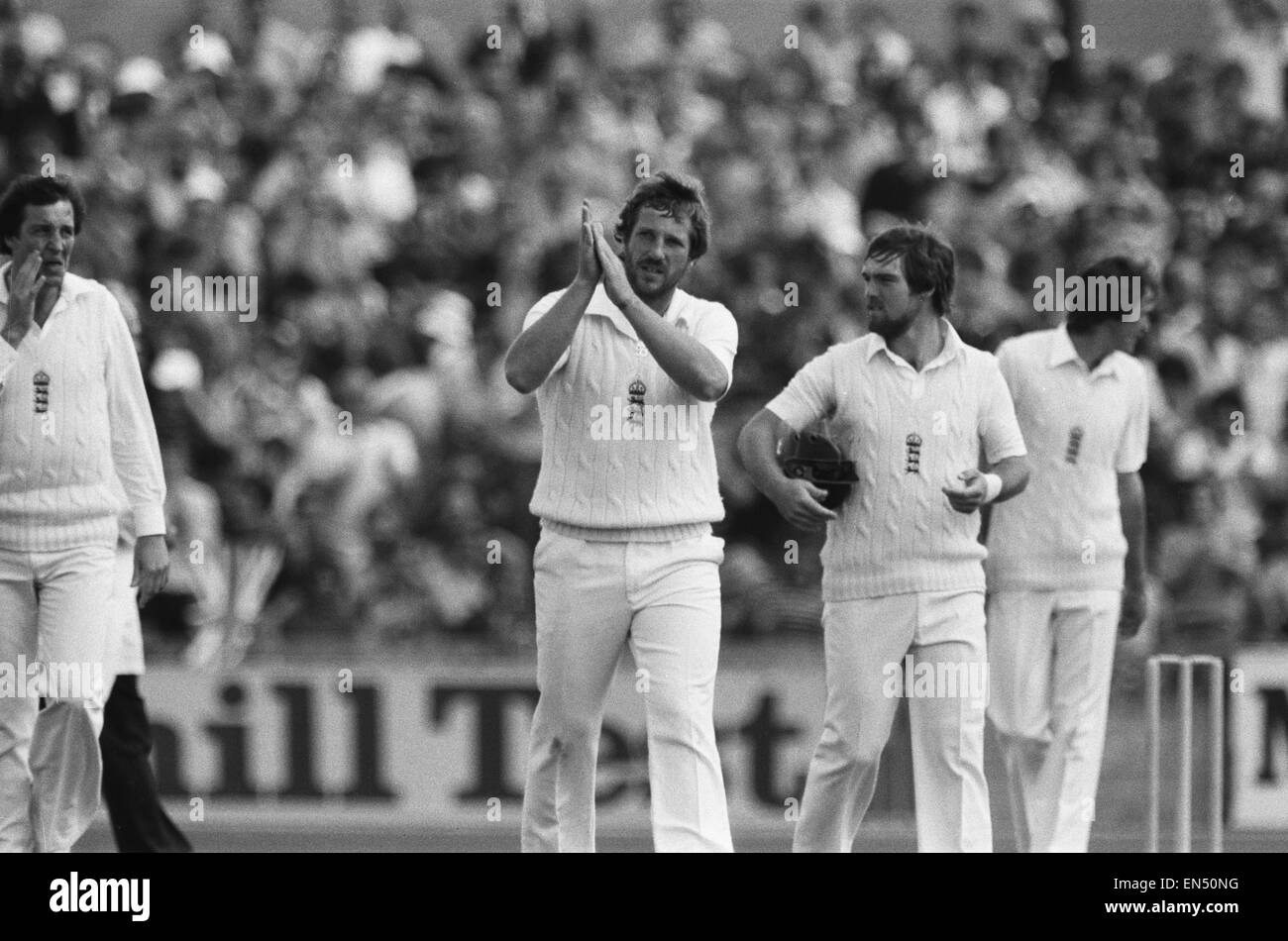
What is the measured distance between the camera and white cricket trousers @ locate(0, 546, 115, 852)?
803cm

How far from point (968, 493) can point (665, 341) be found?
116 cm

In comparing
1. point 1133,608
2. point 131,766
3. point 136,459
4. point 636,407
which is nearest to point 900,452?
point 636,407

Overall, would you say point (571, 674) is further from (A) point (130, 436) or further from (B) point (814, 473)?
(A) point (130, 436)

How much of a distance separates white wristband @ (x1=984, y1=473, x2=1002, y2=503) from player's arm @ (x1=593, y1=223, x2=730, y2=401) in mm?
984

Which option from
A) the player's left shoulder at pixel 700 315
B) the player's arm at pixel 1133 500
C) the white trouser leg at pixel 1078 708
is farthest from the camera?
the player's arm at pixel 1133 500

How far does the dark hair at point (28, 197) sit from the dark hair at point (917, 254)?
261 cm

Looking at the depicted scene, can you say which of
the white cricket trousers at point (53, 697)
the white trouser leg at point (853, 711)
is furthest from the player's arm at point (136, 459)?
the white trouser leg at point (853, 711)

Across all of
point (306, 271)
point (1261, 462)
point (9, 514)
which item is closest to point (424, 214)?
point (306, 271)

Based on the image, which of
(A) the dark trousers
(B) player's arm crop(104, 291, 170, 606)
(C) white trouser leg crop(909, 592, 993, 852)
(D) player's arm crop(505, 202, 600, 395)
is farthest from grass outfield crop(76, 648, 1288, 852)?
(D) player's arm crop(505, 202, 600, 395)

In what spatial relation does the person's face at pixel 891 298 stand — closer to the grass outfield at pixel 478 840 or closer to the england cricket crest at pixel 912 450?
the england cricket crest at pixel 912 450

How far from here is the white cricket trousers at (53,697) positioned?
8.03m

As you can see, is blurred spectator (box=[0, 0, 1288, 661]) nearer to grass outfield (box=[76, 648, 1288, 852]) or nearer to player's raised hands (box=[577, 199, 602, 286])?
grass outfield (box=[76, 648, 1288, 852])
